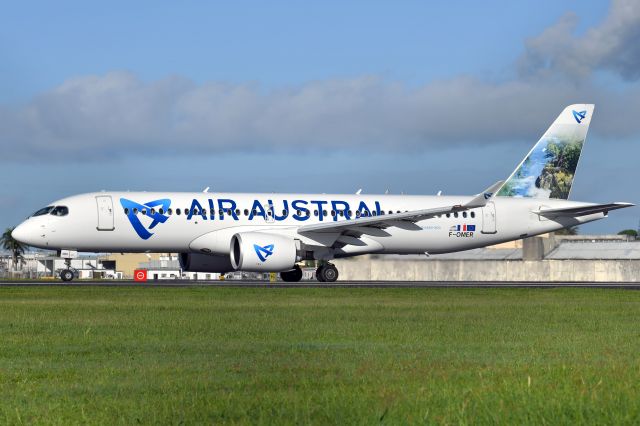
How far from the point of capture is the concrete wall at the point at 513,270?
74000 mm

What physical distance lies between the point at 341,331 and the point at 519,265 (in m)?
64.8

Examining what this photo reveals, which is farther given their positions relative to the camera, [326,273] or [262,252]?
[326,273]

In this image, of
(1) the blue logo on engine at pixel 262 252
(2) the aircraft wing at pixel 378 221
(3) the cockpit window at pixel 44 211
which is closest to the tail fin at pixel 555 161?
(2) the aircraft wing at pixel 378 221

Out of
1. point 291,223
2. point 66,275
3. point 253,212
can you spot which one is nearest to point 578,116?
point 291,223

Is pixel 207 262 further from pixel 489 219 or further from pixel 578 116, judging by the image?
pixel 578 116

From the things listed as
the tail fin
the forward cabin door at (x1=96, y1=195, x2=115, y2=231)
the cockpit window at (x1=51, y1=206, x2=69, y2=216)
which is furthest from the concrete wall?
the cockpit window at (x1=51, y1=206, x2=69, y2=216)

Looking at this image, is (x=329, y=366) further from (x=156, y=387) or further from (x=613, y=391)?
(x=613, y=391)

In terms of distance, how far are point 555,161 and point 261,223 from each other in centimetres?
1724

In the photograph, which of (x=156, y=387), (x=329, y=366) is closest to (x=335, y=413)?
(x=156, y=387)

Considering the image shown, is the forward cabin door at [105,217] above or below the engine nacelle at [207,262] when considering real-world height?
above

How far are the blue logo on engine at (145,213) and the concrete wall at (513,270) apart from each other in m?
29.4

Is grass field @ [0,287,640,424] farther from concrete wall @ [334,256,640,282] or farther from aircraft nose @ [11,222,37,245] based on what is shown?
concrete wall @ [334,256,640,282]

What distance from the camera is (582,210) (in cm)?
5031

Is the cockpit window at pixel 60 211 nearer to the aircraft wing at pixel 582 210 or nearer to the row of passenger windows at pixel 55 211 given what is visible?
the row of passenger windows at pixel 55 211
